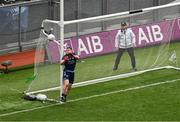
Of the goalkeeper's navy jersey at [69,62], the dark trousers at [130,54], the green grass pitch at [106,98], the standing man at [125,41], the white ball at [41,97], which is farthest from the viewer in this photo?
the standing man at [125,41]

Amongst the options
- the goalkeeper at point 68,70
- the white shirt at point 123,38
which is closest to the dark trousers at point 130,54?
the white shirt at point 123,38

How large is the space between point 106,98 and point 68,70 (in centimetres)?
161

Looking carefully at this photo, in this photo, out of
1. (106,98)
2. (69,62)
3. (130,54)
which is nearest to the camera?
(69,62)

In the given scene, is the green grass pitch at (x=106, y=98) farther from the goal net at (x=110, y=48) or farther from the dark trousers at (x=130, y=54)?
the dark trousers at (x=130, y=54)

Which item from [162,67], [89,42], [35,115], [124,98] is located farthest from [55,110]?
[162,67]

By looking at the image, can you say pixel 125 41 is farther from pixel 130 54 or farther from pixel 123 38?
pixel 130 54

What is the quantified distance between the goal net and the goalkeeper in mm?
1148

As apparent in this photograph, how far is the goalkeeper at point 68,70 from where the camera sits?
66.1 feet

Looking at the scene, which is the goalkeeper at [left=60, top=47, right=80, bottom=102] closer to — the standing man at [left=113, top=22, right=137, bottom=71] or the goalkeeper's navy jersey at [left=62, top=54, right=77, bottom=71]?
the goalkeeper's navy jersey at [left=62, top=54, right=77, bottom=71]

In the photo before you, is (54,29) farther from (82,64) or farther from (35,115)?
(35,115)

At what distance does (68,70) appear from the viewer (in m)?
20.2

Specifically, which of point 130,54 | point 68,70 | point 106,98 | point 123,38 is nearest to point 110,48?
point 123,38

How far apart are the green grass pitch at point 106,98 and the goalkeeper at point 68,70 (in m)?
0.43

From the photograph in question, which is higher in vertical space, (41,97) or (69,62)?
(69,62)
